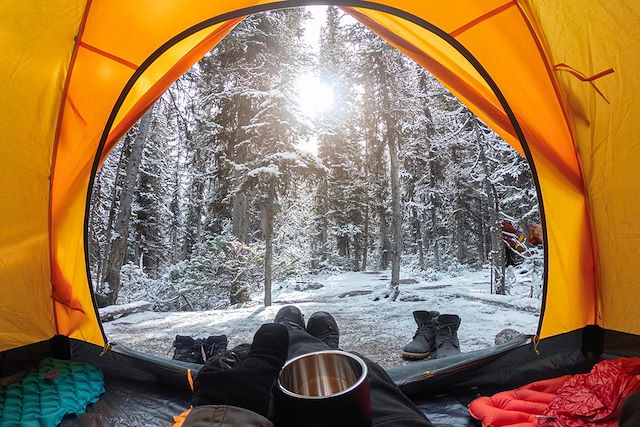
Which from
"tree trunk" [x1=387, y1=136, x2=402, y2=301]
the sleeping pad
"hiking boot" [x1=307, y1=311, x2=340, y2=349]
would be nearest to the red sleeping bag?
"hiking boot" [x1=307, y1=311, x2=340, y2=349]

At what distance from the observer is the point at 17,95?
183cm

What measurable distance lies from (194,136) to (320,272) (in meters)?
7.78

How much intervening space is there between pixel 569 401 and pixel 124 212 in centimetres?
775

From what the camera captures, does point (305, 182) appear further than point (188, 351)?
Yes

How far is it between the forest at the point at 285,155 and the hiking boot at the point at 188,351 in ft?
12.8

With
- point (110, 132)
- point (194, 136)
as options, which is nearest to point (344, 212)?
point (194, 136)

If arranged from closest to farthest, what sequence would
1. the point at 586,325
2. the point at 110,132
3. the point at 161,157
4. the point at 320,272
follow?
the point at 586,325 → the point at 110,132 → the point at 161,157 → the point at 320,272

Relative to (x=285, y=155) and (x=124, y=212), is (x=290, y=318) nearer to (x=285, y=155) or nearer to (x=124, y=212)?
(x=285, y=155)

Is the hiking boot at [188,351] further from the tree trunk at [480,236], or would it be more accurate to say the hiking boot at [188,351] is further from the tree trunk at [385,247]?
the tree trunk at [385,247]

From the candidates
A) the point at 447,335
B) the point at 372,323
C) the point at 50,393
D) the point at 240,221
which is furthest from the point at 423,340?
the point at 240,221

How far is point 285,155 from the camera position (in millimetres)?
6352

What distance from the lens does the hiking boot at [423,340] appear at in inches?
115

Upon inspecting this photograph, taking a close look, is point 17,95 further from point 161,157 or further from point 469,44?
point 161,157

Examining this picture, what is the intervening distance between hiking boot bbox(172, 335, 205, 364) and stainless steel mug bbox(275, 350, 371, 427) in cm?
162
